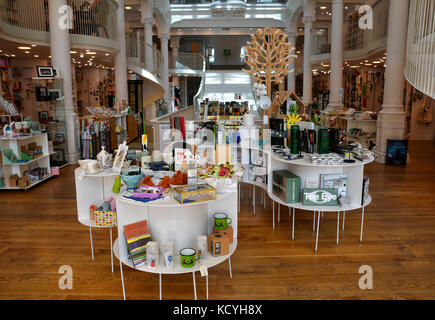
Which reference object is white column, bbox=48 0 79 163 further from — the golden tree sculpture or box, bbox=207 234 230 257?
box, bbox=207 234 230 257

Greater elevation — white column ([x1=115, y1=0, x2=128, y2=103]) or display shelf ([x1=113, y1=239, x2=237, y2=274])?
white column ([x1=115, y1=0, x2=128, y2=103])

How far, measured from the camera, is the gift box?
11.2ft

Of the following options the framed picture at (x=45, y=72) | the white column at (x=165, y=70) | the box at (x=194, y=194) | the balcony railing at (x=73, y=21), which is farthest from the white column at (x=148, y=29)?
the box at (x=194, y=194)

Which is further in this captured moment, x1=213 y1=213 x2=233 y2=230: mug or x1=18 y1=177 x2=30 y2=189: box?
x1=18 y1=177 x2=30 y2=189: box

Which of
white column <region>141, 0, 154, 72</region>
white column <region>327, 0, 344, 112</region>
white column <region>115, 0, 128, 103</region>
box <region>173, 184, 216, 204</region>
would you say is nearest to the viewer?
box <region>173, 184, 216, 204</region>

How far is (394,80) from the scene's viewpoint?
27.9ft

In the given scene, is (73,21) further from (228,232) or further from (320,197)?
(228,232)

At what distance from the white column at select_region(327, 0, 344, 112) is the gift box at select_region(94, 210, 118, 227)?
389 inches

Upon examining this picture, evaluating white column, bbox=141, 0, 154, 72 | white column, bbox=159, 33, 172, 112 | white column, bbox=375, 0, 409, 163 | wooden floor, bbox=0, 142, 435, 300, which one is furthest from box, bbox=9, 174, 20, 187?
white column, bbox=159, 33, 172, 112

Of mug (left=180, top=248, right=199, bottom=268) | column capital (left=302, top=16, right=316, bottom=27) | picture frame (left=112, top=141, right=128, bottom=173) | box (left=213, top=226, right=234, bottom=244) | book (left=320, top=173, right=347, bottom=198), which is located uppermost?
column capital (left=302, top=16, right=316, bottom=27)

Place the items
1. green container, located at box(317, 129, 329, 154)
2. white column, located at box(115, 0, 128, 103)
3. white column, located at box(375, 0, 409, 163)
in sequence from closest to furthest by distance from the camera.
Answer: green container, located at box(317, 129, 329, 154)
white column, located at box(375, 0, 409, 163)
white column, located at box(115, 0, 128, 103)

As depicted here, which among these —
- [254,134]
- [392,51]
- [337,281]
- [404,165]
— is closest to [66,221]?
[254,134]

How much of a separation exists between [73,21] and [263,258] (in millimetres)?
8129
